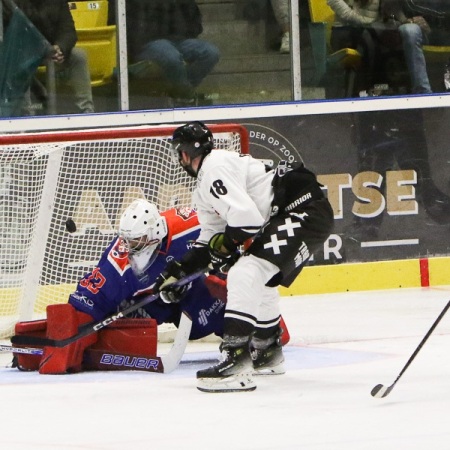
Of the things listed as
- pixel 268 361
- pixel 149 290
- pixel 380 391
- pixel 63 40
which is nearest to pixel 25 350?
pixel 149 290

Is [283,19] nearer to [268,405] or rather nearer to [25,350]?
[25,350]

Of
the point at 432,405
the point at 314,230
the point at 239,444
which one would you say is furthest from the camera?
the point at 314,230

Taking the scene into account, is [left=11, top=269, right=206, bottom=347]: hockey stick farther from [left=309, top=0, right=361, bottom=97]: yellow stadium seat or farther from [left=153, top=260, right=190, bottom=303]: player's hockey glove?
[left=309, top=0, right=361, bottom=97]: yellow stadium seat

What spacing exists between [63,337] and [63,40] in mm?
2533

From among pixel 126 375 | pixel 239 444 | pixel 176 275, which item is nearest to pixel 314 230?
pixel 176 275

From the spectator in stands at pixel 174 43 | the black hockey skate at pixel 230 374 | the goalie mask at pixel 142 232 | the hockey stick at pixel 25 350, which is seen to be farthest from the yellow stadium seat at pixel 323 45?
the black hockey skate at pixel 230 374

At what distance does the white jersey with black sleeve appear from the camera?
434 centimetres

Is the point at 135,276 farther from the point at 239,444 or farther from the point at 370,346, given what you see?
the point at 239,444

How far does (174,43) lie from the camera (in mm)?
7152

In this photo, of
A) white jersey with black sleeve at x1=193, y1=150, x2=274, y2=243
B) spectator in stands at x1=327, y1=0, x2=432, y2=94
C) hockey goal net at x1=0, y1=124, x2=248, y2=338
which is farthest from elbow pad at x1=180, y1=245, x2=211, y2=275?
spectator in stands at x1=327, y1=0, x2=432, y2=94

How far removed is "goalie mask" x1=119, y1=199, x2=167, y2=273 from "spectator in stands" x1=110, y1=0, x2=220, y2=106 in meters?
2.28

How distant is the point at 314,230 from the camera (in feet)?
15.1

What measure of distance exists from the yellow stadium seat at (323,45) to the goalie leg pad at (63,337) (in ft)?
9.41

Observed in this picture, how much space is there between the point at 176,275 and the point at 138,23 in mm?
2788
